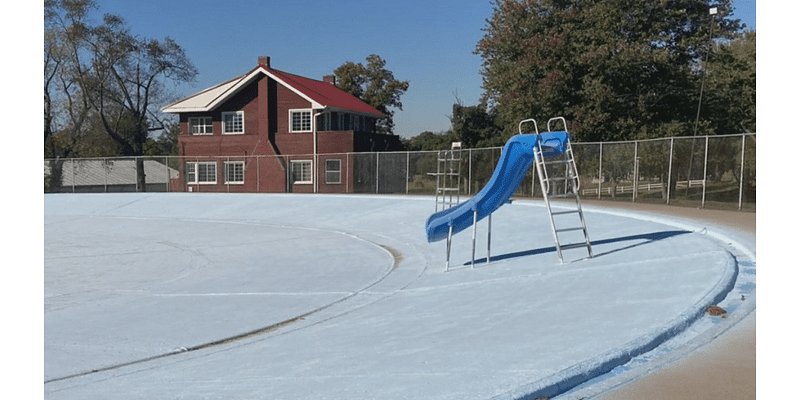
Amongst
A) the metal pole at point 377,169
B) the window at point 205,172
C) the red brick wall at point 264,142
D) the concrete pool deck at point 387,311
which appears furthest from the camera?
the window at point 205,172

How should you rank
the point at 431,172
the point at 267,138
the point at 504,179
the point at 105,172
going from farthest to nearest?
the point at 267,138
the point at 105,172
the point at 431,172
the point at 504,179

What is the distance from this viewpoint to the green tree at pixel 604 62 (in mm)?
34531

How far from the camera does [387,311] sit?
32.5ft

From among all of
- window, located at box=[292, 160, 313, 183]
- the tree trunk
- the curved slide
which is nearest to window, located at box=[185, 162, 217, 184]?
the tree trunk

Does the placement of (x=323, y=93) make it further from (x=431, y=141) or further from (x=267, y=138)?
(x=431, y=141)

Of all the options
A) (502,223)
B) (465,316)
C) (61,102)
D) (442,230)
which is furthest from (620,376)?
(61,102)

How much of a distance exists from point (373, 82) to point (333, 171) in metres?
25.3

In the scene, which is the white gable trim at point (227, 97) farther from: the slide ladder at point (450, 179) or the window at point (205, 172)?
the slide ladder at point (450, 179)

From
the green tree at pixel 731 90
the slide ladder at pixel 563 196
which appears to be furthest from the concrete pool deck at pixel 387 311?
the green tree at pixel 731 90

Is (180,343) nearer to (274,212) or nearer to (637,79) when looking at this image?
(274,212)

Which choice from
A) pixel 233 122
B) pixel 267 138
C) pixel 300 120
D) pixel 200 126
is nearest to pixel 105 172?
pixel 200 126

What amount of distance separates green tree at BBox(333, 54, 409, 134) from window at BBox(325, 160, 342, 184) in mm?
23046

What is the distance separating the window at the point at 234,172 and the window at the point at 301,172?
3.69m

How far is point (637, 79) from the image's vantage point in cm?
3534
